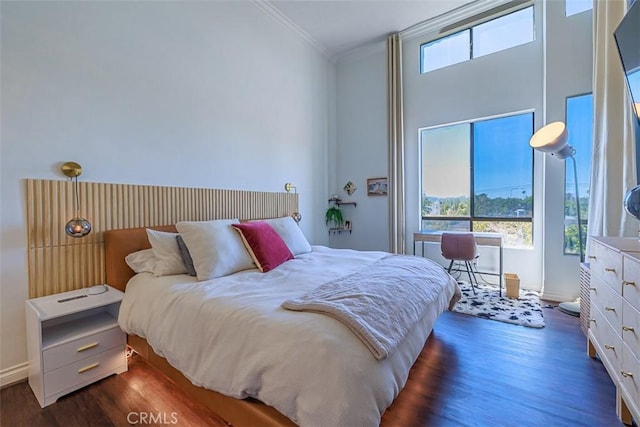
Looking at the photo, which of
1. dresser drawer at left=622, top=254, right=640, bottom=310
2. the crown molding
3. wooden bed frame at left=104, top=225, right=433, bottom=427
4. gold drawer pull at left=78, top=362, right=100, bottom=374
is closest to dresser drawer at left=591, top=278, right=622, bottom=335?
dresser drawer at left=622, top=254, right=640, bottom=310

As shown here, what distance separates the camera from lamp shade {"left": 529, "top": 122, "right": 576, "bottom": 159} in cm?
260

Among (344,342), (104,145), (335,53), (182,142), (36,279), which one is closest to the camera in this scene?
(344,342)

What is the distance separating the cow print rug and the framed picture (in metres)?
1.85

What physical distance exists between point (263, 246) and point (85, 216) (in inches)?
50.8

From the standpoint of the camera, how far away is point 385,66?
14.2 feet

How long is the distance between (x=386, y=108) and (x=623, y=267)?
360cm

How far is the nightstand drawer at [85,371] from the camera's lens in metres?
1.53

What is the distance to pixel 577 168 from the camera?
296 cm

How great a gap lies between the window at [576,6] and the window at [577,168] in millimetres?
901

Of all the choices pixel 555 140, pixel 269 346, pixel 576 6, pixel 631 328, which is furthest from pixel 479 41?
pixel 269 346

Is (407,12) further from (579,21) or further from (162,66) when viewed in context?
(162,66)

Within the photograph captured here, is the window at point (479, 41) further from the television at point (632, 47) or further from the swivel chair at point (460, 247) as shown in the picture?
the swivel chair at point (460, 247)

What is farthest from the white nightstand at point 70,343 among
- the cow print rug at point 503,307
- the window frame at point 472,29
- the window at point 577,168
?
the window frame at point 472,29

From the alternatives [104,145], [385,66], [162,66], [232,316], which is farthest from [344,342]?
[385,66]
